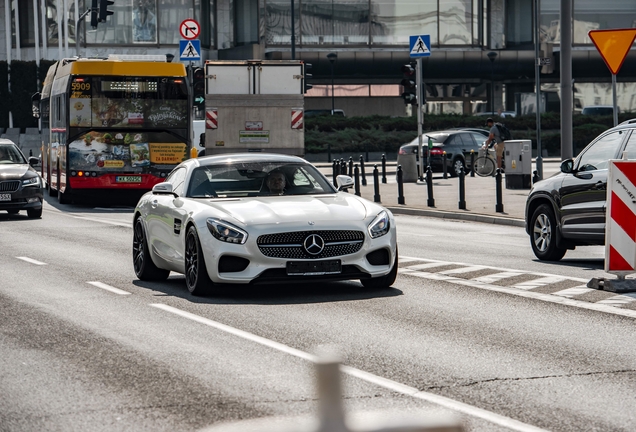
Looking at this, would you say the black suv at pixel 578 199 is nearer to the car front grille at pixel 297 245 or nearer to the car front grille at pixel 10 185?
the car front grille at pixel 297 245

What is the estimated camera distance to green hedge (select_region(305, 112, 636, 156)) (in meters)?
57.2

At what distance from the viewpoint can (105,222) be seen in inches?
955

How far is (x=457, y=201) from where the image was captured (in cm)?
2778

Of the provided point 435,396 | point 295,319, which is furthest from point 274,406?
point 295,319

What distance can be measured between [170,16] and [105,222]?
159ft

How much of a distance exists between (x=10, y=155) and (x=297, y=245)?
16018 mm

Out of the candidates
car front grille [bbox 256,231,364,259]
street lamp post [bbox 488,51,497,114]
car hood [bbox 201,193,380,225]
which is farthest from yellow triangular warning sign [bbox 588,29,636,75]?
street lamp post [bbox 488,51,497,114]

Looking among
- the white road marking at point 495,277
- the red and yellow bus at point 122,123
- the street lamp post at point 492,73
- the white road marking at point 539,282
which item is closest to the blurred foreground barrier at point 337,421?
the white road marking at point 539,282

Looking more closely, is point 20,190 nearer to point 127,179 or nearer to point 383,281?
point 127,179

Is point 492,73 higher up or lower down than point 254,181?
higher up

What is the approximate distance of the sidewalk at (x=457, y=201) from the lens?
2350 centimetres

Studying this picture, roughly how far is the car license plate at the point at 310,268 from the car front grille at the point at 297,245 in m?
0.06

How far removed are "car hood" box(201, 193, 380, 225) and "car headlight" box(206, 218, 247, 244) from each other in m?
0.12

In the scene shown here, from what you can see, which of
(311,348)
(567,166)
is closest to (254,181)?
(567,166)
